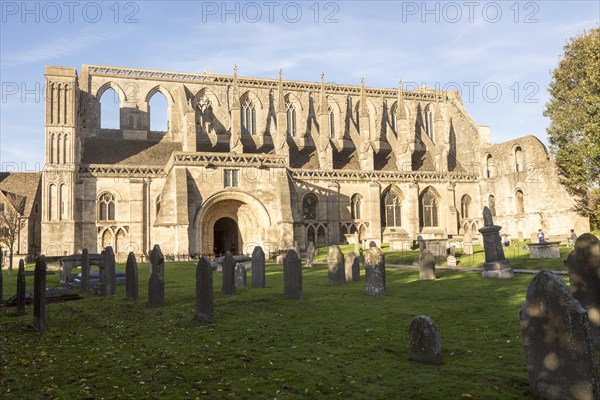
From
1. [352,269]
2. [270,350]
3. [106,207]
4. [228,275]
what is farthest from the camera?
[106,207]

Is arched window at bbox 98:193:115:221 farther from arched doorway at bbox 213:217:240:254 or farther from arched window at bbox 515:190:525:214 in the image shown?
arched window at bbox 515:190:525:214

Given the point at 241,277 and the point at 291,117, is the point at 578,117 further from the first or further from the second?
the point at 241,277

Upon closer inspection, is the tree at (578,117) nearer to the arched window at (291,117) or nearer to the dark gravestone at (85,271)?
the arched window at (291,117)

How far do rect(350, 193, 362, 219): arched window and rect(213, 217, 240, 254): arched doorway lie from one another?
10.5 meters

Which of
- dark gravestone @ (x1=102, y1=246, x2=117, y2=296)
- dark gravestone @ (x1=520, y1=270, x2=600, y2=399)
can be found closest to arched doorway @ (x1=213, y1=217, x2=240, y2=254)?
dark gravestone @ (x1=102, y1=246, x2=117, y2=296)

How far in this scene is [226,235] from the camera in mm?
40125

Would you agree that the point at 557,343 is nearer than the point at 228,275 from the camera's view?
Yes

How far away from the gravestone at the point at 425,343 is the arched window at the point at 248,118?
40480 millimetres

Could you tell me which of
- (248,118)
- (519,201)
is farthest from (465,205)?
(248,118)

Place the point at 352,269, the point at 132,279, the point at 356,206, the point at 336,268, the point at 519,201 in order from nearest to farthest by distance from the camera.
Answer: the point at 132,279
the point at 336,268
the point at 352,269
the point at 519,201
the point at 356,206

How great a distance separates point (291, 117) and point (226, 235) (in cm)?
1485

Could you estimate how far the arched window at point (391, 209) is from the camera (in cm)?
4384

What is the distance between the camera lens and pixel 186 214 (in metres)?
33.2

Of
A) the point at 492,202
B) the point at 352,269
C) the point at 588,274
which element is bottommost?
the point at 352,269
